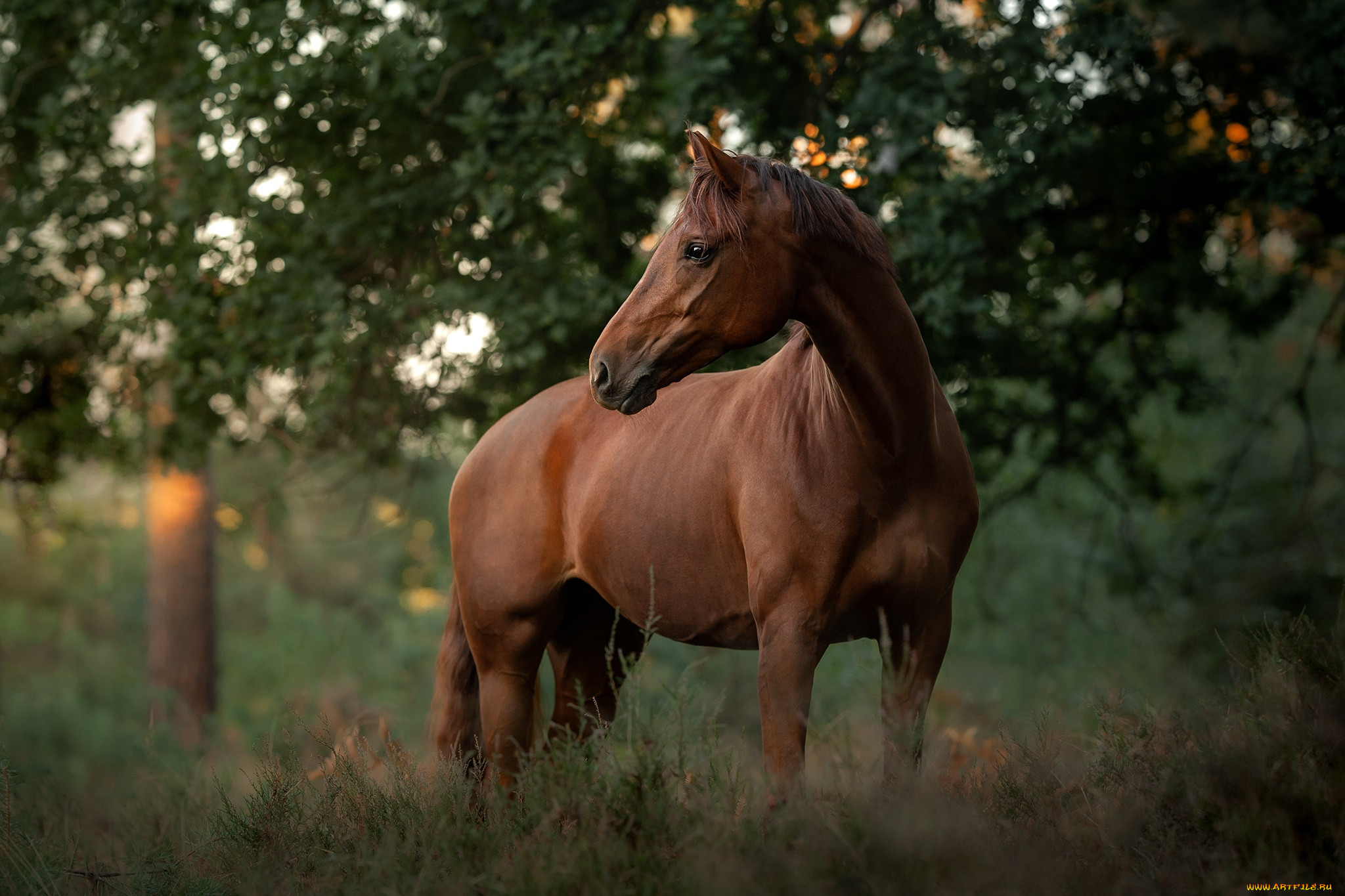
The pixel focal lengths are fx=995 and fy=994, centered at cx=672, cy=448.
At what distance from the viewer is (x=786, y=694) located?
9.77 feet

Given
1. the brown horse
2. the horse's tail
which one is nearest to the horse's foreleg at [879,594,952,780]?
the brown horse

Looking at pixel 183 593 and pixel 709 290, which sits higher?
pixel 709 290

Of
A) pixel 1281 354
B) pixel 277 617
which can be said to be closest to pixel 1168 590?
pixel 1281 354

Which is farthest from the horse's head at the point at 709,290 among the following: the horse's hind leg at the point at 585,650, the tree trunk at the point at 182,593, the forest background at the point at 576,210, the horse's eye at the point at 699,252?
the tree trunk at the point at 182,593

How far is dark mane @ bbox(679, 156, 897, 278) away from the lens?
9.56ft

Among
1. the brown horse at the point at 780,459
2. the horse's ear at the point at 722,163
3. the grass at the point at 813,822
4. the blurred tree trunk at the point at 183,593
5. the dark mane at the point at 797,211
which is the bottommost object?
the blurred tree trunk at the point at 183,593

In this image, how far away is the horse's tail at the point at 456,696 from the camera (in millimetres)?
4289

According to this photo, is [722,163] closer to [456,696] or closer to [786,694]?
[786,694]

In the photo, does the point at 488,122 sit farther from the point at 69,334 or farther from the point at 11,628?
the point at 11,628

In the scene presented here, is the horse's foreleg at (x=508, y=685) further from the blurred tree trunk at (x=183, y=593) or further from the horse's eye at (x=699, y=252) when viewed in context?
the blurred tree trunk at (x=183, y=593)

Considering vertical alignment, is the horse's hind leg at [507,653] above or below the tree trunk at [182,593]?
above

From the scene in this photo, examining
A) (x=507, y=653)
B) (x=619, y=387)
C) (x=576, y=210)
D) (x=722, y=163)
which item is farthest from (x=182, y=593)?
(x=722, y=163)

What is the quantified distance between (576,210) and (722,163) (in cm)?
439

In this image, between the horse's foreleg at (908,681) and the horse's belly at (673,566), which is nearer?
the horse's foreleg at (908,681)
